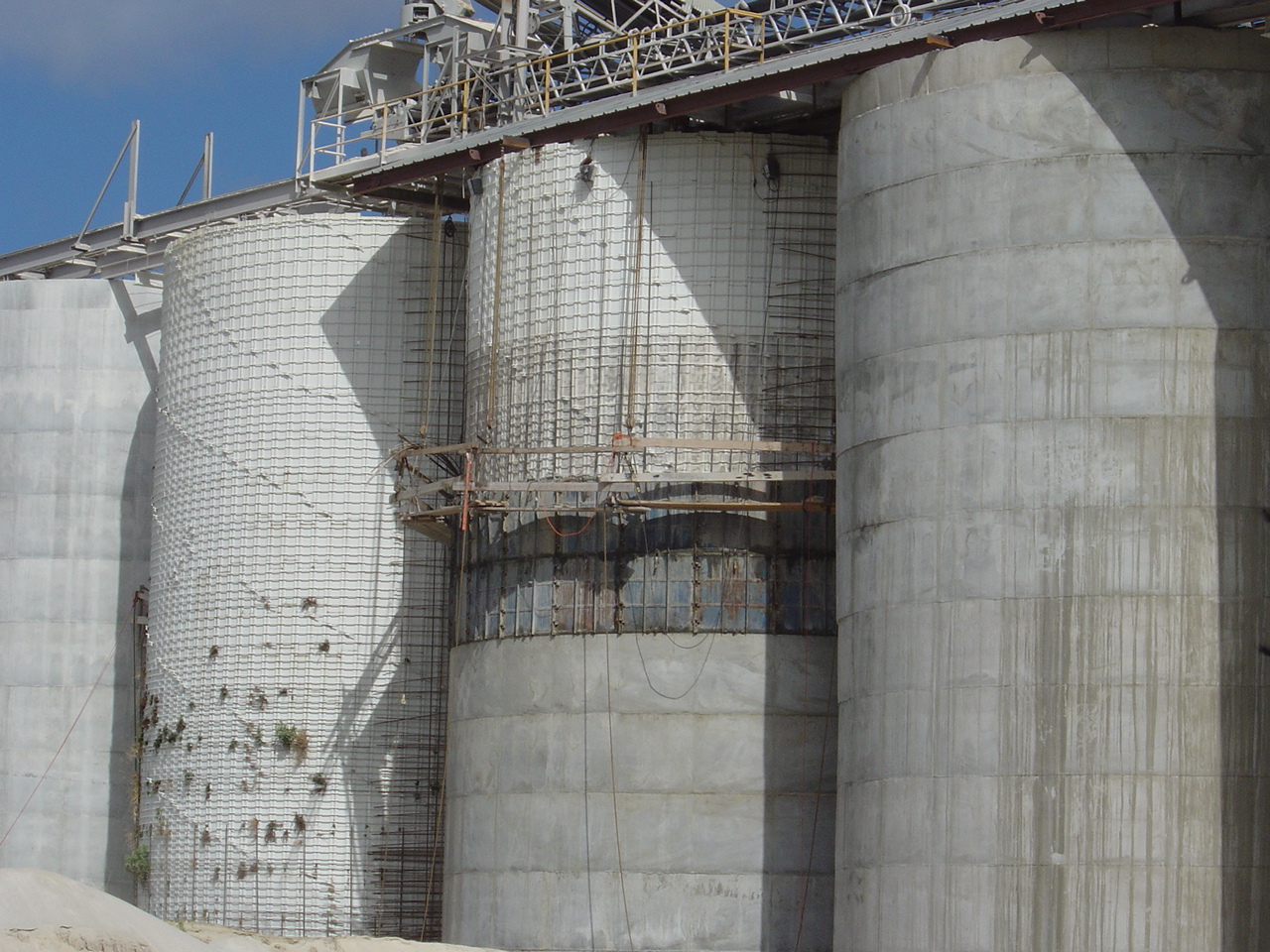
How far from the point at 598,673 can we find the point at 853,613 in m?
6.35

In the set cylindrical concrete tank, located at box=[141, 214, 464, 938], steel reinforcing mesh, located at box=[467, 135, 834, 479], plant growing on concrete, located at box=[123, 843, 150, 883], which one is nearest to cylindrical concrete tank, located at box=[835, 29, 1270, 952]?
steel reinforcing mesh, located at box=[467, 135, 834, 479]

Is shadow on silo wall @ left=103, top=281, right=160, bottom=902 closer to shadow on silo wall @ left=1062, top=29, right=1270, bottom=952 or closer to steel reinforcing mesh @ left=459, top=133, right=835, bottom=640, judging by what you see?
steel reinforcing mesh @ left=459, top=133, right=835, bottom=640

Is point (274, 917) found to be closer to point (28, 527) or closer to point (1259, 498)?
point (28, 527)

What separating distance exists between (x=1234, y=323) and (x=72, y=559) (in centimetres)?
3433

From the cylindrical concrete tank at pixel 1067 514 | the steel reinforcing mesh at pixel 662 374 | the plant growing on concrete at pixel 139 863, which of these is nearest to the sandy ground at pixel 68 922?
the steel reinforcing mesh at pixel 662 374

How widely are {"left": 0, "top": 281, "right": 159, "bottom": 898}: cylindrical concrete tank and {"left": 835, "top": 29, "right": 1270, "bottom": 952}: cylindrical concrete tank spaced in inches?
A: 1051

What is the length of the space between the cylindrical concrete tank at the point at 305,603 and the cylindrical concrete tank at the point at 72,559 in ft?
20.1

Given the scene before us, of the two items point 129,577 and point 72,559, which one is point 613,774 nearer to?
point 129,577

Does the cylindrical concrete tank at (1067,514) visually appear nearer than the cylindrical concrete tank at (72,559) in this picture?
Yes

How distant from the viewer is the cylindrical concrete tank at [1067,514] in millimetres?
37469

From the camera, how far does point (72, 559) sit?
61.5m

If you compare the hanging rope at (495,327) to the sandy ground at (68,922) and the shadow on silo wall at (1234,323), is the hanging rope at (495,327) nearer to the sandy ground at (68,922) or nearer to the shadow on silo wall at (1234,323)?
the shadow on silo wall at (1234,323)

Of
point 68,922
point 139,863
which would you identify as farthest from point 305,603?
point 68,922

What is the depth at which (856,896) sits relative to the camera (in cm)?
4022
